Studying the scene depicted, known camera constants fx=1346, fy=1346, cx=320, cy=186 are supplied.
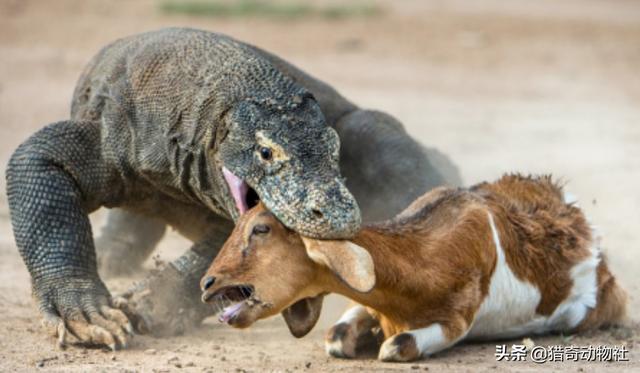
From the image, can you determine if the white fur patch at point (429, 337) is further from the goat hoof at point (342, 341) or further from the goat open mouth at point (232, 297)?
the goat open mouth at point (232, 297)

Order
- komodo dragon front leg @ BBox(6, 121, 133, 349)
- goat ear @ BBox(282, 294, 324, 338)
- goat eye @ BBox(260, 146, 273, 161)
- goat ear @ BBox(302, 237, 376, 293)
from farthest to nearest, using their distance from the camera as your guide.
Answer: komodo dragon front leg @ BBox(6, 121, 133, 349) → goat eye @ BBox(260, 146, 273, 161) → goat ear @ BBox(282, 294, 324, 338) → goat ear @ BBox(302, 237, 376, 293)

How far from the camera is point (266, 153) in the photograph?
606 centimetres

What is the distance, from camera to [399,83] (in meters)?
16.1

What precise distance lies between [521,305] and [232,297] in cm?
158

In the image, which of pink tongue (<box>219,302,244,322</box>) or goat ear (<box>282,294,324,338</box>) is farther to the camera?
goat ear (<box>282,294,324,338</box>)

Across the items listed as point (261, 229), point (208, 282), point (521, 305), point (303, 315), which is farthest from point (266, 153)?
point (521, 305)

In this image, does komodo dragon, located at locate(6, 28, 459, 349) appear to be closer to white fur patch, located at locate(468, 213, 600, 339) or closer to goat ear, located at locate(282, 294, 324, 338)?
goat ear, located at locate(282, 294, 324, 338)

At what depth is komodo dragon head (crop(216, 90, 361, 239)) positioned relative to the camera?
18.2 feet

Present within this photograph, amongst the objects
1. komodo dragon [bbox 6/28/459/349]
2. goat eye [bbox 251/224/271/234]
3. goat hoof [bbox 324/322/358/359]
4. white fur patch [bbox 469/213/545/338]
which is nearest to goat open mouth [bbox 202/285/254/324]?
goat eye [bbox 251/224/271/234]

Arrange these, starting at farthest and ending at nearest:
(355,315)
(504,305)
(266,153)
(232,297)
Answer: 1. (504,305)
2. (355,315)
3. (266,153)
4. (232,297)

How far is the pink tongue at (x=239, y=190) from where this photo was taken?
20.5 feet

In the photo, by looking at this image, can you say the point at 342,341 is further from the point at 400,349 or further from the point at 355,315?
the point at 400,349

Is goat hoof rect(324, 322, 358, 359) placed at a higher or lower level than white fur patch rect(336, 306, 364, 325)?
lower

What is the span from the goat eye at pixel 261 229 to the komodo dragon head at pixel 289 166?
3.1 inches
